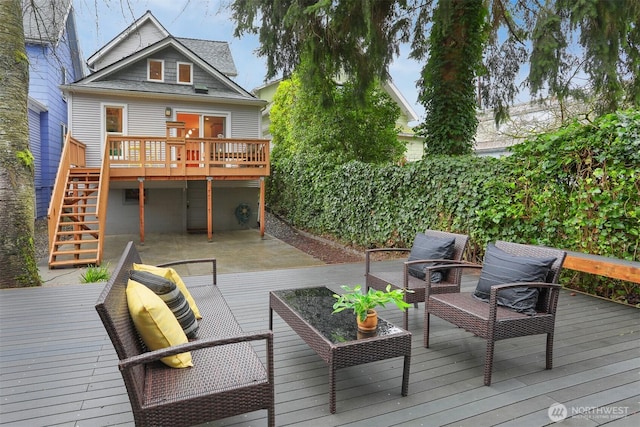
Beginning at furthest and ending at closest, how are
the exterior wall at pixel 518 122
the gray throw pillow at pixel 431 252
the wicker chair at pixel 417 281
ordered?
the exterior wall at pixel 518 122, the gray throw pillow at pixel 431 252, the wicker chair at pixel 417 281

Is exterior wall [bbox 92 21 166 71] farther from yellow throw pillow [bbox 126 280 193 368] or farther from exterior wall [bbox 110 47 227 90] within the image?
yellow throw pillow [bbox 126 280 193 368]

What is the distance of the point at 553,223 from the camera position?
15.7 feet

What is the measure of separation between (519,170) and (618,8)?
2.29 m

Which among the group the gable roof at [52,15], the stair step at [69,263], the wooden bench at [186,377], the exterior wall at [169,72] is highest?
the exterior wall at [169,72]

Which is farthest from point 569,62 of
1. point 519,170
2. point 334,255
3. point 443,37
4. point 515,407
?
point 515,407

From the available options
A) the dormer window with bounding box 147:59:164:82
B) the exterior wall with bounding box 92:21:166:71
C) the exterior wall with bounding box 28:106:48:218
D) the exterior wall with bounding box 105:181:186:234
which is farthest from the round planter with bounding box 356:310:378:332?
the exterior wall with bounding box 92:21:166:71

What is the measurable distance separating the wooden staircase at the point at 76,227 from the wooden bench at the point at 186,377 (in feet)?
20.4

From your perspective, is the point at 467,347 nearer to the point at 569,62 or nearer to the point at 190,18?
the point at 190,18

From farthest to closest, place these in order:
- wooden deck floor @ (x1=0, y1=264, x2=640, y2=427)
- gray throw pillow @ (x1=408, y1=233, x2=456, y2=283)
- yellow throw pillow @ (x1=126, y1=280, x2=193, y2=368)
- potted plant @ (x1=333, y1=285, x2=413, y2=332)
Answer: gray throw pillow @ (x1=408, y1=233, x2=456, y2=283), potted plant @ (x1=333, y1=285, x2=413, y2=332), wooden deck floor @ (x1=0, y1=264, x2=640, y2=427), yellow throw pillow @ (x1=126, y1=280, x2=193, y2=368)

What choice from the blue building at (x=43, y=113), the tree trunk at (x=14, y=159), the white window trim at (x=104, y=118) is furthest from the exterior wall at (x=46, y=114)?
the tree trunk at (x=14, y=159)

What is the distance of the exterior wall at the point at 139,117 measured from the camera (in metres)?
11.2

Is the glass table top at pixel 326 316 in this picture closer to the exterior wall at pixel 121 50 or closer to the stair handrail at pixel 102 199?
the stair handrail at pixel 102 199

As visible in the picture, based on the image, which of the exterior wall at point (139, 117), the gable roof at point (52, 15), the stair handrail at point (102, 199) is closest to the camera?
the gable roof at point (52, 15)

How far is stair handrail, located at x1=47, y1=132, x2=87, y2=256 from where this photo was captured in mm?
7079
